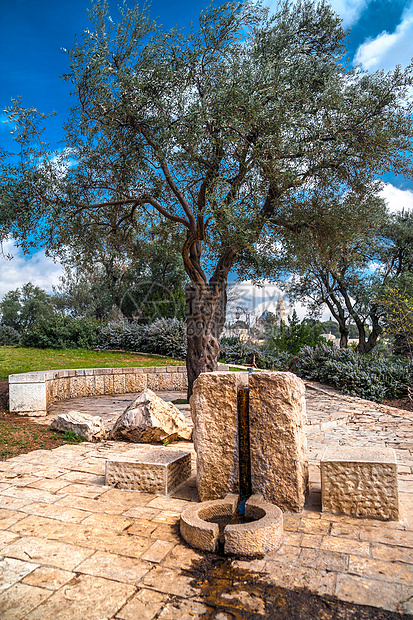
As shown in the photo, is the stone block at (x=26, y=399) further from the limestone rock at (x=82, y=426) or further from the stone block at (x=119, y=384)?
the stone block at (x=119, y=384)

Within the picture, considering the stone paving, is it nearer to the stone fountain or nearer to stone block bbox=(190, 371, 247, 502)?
the stone fountain

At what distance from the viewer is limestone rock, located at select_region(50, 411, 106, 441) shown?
6.69 m

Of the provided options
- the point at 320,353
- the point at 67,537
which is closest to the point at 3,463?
the point at 67,537

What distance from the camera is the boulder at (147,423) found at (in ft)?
20.9

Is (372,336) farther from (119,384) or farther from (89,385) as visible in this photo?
(89,385)

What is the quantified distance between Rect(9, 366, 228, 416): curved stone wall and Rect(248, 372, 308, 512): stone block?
5847mm

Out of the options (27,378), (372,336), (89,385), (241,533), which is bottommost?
(241,533)

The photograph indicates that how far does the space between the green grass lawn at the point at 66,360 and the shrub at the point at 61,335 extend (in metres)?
0.52

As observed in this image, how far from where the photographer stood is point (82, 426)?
6758 millimetres

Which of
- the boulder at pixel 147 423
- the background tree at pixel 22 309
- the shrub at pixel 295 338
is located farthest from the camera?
the background tree at pixel 22 309

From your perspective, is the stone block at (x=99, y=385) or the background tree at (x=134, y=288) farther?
the background tree at (x=134, y=288)

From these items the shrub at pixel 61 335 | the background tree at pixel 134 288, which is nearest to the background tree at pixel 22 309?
the background tree at pixel 134 288

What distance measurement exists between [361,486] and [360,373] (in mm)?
8305

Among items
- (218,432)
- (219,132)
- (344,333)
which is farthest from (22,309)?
(218,432)
